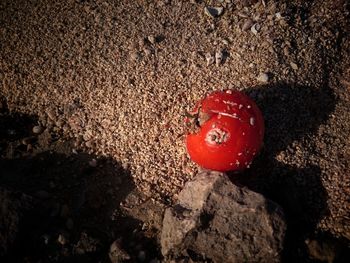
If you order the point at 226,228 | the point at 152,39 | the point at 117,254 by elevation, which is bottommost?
the point at 117,254

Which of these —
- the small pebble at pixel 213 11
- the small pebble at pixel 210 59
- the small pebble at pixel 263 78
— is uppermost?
the small pebble at pixel 213 11

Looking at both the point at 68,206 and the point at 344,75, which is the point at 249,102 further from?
the point at 68,206

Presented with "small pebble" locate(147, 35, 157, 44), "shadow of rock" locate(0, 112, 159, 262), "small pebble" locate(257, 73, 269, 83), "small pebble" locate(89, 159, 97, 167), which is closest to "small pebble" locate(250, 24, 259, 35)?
"small pebble" locate(257, 73, 269, 83)

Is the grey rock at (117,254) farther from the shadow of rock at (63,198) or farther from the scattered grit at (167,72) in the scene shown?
the scattered grit at (167,72)

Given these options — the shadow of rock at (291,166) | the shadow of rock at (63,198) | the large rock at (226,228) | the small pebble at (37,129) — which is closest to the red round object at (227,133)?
the large rock at (226,228)

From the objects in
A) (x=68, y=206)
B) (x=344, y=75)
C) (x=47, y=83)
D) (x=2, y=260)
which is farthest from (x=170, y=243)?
(x=344, y=75)

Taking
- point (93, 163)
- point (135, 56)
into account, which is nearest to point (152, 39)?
point (135, 56)

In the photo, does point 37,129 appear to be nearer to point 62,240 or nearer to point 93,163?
point 93,163
